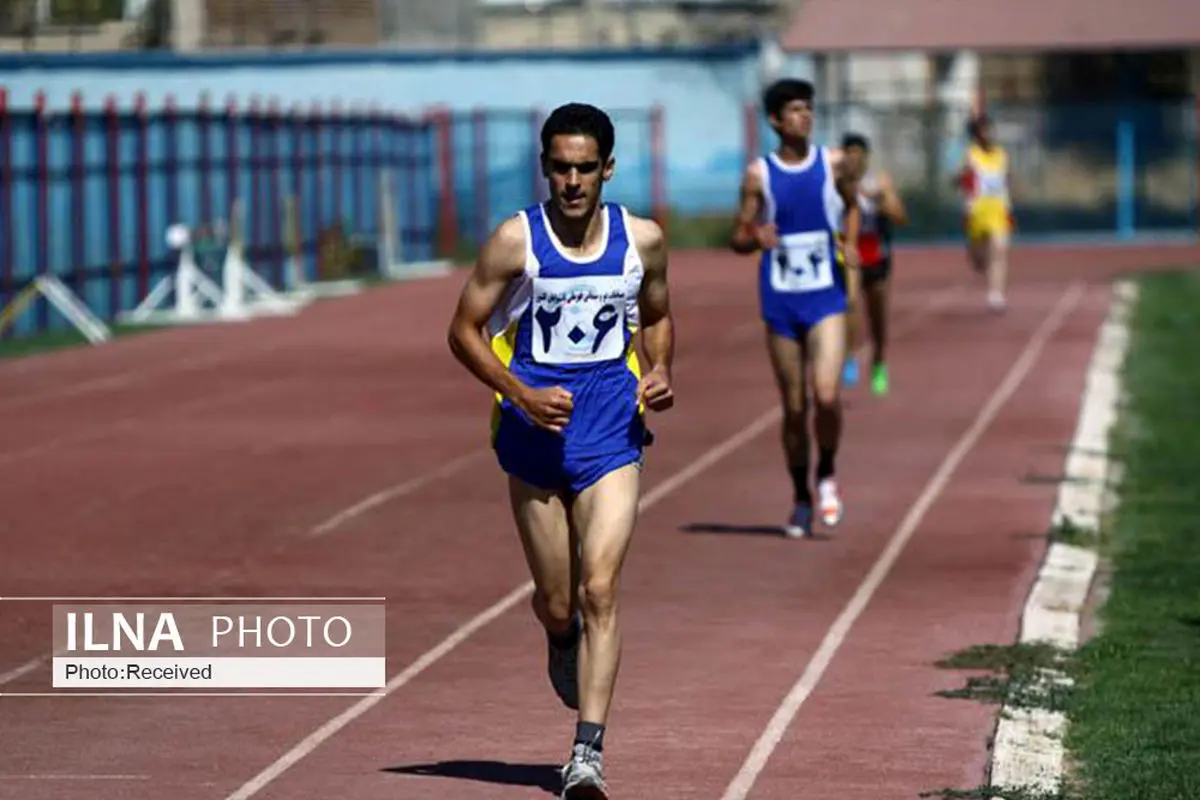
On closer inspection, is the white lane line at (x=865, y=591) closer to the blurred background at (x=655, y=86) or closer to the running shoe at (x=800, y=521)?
the running shoe at (x=800, y=521)

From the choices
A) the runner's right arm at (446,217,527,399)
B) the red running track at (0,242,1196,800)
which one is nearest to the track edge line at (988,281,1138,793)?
the red running track at (0,242,1196,800)

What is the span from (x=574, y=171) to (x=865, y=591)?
5668 millimetres

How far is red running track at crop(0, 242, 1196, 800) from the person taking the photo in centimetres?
1004

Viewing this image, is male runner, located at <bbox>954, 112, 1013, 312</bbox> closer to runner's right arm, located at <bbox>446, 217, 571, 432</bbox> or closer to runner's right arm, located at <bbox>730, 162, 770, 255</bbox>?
runner's right arm, located at <bbox>730, 162, 770, 255</bbox>

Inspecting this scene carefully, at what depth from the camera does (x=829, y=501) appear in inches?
656

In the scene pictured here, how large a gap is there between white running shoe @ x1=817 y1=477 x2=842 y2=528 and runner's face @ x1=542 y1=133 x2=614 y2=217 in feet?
25.1

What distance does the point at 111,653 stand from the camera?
1237cm

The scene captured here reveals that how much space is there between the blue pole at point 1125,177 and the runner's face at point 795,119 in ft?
148

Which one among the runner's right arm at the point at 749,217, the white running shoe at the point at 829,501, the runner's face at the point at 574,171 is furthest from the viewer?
the white running shoe at the point at 829,501

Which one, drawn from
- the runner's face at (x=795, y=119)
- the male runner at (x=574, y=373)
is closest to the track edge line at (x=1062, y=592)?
the male runner at (x=574, y=373)

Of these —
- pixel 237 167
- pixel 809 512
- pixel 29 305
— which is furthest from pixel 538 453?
pixel 237 167

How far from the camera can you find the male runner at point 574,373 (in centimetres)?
916

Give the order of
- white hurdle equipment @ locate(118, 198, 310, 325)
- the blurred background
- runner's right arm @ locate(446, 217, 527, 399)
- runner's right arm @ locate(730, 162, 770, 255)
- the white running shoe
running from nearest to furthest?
1. runner's right arm @ locate(446, 217, 527, 399)
2. runner's right arm @ locate(730, 162, 770, 255)
3. the white running shoe
4. white hurdle equipment @ locate(118, 198, 310, 325)
5. the blurred background

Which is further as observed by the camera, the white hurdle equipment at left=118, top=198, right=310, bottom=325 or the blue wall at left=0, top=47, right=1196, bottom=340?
the blue wall at left=0, top=47, right=1196, bottom=340
